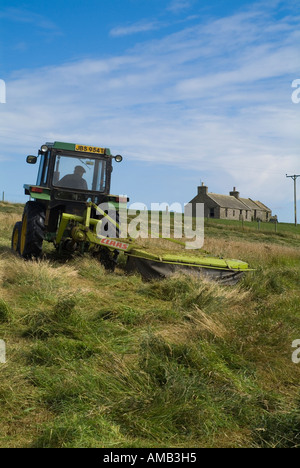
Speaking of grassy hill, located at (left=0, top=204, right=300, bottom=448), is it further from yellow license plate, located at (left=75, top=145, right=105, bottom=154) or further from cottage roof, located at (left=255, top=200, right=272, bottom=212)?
cottage roof, located at (left=255, top=200, right=272, bottom=212)

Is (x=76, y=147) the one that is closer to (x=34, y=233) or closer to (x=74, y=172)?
(x=74, y=172)

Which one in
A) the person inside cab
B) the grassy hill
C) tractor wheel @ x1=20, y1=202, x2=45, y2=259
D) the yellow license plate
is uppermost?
the yellow license plate

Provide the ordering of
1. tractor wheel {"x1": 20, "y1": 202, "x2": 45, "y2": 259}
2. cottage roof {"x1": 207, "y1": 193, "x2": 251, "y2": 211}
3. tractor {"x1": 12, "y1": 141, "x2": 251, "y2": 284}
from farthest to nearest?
cottage roof {"x1": 207, "y1": 193, "x2": 251, "y2": 211} → tractor wheel {"x1": 20, "y1": 202, "x2": 45, "y2": 259} → tractor {"x1": 12, "y1": 141, "x2": 251, "y2": 284}

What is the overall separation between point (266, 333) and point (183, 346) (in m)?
0.98

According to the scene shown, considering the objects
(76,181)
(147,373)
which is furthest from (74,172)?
(147,373)

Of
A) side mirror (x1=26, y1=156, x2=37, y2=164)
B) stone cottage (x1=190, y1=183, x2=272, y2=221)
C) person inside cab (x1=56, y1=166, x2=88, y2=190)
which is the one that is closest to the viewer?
person inside cab (x1=56, y1=166, x2=88, y2=190)

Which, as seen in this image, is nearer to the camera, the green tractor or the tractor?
the tractor

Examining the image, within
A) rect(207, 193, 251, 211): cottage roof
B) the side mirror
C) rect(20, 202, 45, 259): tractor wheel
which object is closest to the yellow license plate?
the side mirror

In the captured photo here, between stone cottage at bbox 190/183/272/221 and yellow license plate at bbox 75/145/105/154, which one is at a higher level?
stone cottage at bbox 190/183/272/221

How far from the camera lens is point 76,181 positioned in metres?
9.75

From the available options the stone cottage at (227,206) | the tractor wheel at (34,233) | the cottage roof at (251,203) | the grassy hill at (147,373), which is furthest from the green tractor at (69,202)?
the cottage roof at (251,203)

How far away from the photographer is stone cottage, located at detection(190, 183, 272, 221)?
60.5 meters
